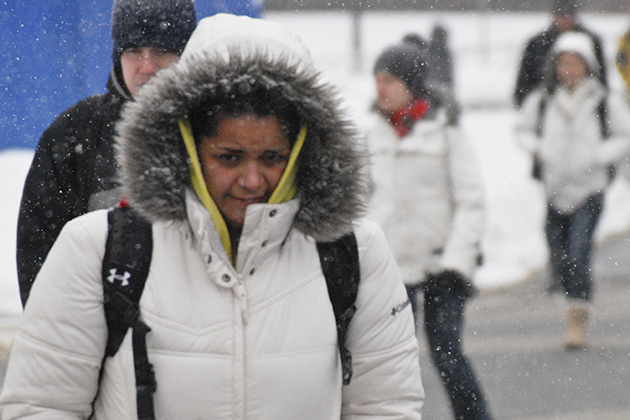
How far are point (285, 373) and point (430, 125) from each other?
8.37 ft

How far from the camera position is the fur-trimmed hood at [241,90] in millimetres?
2010

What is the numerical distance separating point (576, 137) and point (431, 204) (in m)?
2.39

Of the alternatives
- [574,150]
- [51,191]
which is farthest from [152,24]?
[574,150]

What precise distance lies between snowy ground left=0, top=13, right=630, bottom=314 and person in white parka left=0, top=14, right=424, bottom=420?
0.19m

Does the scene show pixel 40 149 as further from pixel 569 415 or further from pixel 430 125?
pixel 569 415

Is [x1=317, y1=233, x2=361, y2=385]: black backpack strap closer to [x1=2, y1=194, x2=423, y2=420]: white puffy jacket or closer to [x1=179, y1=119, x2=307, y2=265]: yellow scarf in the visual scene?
[x1=2, y1=194, x2=423, y2=420]: white puffy jacket

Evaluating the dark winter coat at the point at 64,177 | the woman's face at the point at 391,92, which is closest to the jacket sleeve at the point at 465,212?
the woman's face at the point at 391,92

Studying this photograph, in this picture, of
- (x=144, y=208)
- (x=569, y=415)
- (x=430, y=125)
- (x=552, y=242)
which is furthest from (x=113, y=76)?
(x=552, y=242)

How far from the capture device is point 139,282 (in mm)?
1950

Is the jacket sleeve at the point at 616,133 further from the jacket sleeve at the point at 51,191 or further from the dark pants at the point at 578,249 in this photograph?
the jacket sleeve at the point at 51,191

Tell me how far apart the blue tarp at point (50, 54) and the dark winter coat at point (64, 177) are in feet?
5.78

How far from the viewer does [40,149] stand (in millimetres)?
2848

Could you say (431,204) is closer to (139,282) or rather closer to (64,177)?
(64,177)

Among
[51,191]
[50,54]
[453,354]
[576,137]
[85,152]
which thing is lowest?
[453,354]
